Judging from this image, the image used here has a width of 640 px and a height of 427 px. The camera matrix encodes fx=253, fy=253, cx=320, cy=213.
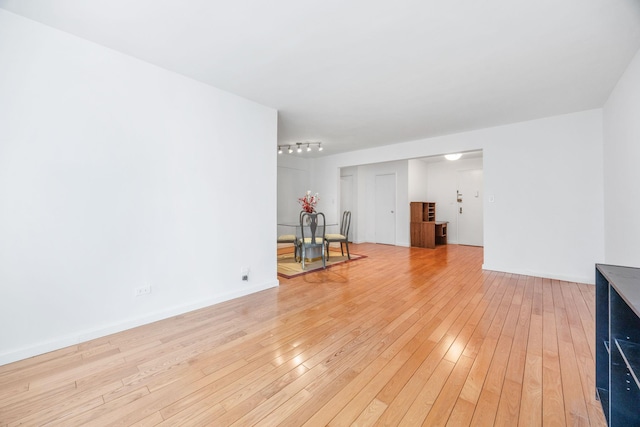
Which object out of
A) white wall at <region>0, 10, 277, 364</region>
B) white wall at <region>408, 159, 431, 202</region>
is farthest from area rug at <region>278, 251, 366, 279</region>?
white wall at <region>408, 159, 431, 202</region>

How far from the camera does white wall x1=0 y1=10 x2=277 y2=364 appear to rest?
183 cm

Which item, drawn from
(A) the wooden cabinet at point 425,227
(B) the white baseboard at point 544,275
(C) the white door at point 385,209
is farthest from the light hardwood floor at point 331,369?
(C) the white door at point 385,209

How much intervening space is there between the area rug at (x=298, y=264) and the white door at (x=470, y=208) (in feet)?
11.7

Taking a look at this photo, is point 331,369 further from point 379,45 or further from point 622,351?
point 379,45

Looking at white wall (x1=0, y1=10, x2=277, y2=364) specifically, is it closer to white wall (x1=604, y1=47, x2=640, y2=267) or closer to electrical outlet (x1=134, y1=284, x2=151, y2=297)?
electrical outlet (x1=134, y1=284, x2=151, y2=297)

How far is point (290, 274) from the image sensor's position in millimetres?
4023

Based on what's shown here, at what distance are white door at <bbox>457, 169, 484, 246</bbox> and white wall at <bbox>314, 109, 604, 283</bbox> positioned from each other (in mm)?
2954

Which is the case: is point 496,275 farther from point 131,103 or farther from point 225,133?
point 131,103

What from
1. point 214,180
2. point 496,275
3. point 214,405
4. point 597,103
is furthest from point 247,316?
point 597,103

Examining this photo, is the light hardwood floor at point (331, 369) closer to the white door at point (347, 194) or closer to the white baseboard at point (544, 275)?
the white baseboard at point (544, 275)

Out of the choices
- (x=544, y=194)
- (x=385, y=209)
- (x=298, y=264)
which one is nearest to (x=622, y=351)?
(x=544, y=194)

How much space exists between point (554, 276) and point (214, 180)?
4911 mm

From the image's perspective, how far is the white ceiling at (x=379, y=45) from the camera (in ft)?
5.62

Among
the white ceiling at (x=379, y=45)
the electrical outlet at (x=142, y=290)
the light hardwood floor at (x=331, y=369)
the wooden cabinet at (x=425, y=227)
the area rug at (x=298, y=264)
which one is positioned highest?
the white ceiling at (x=379, y=45)
